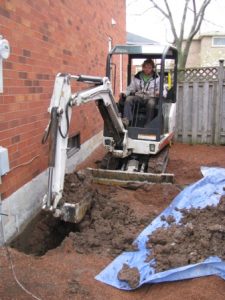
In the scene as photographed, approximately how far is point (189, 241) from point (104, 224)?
120 cm

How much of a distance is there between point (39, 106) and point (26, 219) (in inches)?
64.5

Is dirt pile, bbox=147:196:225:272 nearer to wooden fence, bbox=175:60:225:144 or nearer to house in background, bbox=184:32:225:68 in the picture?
wooden fence, bbox=175:60:225:144

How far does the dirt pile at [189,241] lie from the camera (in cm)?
396

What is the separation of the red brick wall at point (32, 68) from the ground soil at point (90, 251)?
78 centimetres

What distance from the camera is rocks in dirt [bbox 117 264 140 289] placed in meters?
3.77

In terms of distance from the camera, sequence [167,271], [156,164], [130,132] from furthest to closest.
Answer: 1. [156,164]
2. [130,132]
3. [167,271]

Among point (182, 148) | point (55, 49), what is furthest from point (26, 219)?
point (182, 148)

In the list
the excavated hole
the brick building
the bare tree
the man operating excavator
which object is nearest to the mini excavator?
the man operating excavator

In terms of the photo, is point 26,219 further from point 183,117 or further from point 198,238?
point 183,117

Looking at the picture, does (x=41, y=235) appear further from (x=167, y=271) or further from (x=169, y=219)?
(x=167, y=271)

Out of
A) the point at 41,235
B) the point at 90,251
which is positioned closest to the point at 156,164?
the point at 41,235

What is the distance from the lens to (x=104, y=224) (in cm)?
505

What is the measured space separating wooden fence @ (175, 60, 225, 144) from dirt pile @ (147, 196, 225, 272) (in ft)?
21.5

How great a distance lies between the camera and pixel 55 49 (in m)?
6.47
